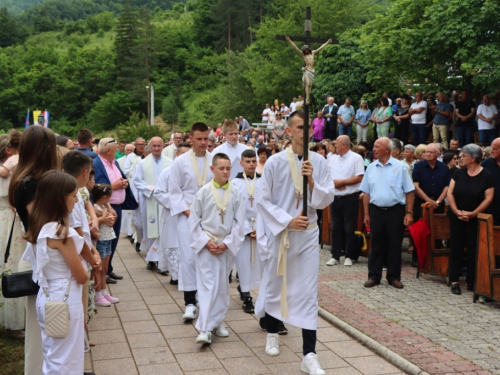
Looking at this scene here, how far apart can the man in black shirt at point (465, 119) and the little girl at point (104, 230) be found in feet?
38.7

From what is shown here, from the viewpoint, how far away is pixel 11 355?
621 centimetres

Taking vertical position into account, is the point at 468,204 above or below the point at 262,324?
above

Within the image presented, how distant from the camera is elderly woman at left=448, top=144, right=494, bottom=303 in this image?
8562 mm

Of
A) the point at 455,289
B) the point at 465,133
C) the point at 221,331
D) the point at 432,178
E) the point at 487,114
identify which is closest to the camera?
the point at 221,331

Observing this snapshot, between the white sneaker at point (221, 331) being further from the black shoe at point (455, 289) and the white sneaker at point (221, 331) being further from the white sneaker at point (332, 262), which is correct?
the white sneaker at point (332, 262)

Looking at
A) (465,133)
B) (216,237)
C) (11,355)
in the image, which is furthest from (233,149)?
(465,133)

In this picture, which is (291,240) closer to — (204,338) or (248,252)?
(204,338)

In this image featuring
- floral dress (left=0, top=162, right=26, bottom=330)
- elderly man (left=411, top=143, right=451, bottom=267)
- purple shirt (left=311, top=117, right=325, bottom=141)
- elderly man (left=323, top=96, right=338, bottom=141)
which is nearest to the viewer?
floral dress (left=0, top=162, right=26, bottom=330)

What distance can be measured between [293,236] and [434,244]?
13.8ft

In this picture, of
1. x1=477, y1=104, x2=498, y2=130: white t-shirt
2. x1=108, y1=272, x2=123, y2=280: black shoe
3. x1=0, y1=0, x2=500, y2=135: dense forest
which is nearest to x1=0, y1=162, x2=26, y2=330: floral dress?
x1=108, y1=272, x2=123, y2=280: black shoe

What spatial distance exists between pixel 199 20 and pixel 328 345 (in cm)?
9501

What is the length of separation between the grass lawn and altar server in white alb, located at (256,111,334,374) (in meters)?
2.30

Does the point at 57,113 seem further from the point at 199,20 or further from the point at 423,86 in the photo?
the point at 423,86

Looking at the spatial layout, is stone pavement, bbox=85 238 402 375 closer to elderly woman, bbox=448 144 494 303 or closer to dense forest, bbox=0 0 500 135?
elderly woman, bbox=448 144 494 303
